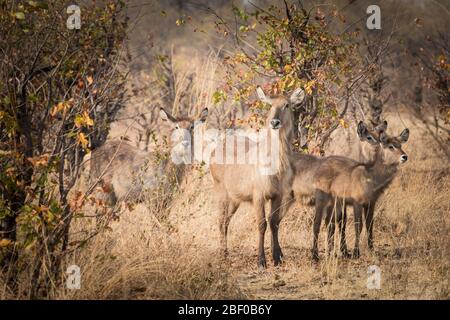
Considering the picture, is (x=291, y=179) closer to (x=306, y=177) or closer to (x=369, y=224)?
(x=306, y=177)

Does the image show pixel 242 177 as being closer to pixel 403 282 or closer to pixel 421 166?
pixel 403 282

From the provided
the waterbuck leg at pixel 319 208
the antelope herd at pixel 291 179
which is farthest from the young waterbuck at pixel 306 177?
the waterbuck leg at pixel 319 208

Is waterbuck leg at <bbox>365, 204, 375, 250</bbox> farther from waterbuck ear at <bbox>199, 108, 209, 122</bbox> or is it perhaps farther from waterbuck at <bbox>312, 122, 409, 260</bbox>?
waterbuck ear at <bbox>199, 108, 209, 122</bbox>

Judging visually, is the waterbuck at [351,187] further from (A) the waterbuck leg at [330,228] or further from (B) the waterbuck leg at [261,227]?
(B) the waterbuck leg at [261,227]

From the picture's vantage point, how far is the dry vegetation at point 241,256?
219 inches

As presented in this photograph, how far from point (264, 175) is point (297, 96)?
3.74 feet

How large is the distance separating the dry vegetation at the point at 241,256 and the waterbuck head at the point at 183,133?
397 millimetres

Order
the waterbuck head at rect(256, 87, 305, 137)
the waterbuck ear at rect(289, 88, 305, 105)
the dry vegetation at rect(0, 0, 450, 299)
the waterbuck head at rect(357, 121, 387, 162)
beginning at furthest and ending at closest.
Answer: the waterbuck head at rect(357, 121, 387, 162), the waterbuck ear at rect(289, 88, 305, 105), the waterbuck head at rect(256, 87, 305, 137), the dry vegetation at rect(0, 0, 450, 299)

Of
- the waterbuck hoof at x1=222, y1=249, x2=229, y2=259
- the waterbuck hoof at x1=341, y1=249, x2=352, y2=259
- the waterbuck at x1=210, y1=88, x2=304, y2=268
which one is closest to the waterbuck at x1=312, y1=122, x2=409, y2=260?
the waterbuck hoof at x1=341, y1=249, x2=352, y2=259

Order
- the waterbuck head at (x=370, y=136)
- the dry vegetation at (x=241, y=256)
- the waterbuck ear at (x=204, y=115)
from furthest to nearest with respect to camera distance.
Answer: the waterbuck ear at (x=204, y=115) < the waterbuck head at (x=370, y=136) < the dry vegetation at (x=241, y=256)

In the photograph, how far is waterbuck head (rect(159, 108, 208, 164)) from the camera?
906cm

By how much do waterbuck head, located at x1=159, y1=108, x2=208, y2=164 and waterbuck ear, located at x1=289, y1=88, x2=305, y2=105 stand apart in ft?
5.31

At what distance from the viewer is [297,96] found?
801 centimetres

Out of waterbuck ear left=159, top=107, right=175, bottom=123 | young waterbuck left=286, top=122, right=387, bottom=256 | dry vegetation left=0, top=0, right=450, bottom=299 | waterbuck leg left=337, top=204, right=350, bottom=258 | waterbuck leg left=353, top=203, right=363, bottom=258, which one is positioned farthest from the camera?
waterbuck ear left=159, top=107, right=175, bottom=123
